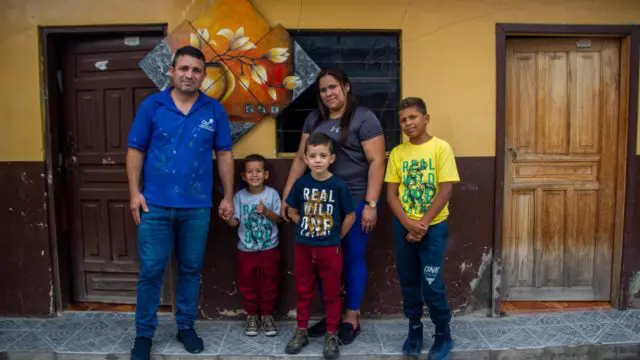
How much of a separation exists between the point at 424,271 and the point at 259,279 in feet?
4.25

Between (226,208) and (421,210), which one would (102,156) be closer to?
(226,208)

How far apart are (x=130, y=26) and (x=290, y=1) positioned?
4.20 feet

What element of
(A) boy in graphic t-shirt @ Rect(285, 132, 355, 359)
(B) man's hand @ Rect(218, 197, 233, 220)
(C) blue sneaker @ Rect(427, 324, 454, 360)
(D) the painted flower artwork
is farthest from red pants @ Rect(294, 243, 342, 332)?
(D) the painted flower artwork

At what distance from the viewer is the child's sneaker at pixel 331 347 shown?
348 centimetres

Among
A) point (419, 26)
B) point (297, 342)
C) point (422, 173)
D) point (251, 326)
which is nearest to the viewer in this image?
point (422, 173)

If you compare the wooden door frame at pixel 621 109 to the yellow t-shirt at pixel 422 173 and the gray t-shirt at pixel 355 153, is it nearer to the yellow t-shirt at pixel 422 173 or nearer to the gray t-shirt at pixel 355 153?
the yellow t-shirt at pixel 422 173

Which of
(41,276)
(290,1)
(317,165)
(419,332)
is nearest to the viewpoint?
(317,165)

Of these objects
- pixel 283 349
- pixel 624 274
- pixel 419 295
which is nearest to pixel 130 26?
pixel 283 349

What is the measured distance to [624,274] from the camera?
4.29m

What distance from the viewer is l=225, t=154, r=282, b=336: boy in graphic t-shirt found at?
3.80 metres

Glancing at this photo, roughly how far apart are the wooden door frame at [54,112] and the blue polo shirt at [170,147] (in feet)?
3.24

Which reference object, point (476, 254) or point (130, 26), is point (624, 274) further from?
point (130, 26)

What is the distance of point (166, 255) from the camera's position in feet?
11.4

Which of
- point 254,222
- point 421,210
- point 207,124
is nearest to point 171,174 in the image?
point 207,124
